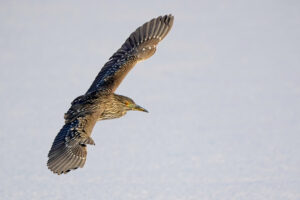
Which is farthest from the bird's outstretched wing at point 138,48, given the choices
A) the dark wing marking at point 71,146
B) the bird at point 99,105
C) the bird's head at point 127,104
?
the dark wing marking at point 71,146

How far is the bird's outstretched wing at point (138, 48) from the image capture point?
745 centimetres

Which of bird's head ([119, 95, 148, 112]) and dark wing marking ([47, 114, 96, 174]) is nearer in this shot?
dark wing marking ([47, 114, 96, 174])

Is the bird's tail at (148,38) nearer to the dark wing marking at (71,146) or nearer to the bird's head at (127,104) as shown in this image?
the bird's head at (127,104)

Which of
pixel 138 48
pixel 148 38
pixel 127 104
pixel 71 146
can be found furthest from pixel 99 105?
pixel 148 38

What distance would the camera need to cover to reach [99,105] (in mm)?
6707

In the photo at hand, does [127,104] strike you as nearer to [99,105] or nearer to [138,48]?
[99,105]

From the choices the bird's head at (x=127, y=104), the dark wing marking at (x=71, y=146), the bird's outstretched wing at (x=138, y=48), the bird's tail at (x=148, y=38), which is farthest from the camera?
the bird's tail at (x=148, y=38)

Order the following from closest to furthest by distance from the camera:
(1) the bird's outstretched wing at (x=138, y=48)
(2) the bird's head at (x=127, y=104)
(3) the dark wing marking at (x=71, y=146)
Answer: (3) the dark wing marking at (x=71, y=146) < (2) the bird's head at (x=127, y=104) < (1) the bird's outstretched wing at (x=138, y=48)

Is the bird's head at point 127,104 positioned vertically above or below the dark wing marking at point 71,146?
above

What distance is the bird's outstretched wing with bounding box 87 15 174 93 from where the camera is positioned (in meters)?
7.45

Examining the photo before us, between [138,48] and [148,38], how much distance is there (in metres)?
0.16

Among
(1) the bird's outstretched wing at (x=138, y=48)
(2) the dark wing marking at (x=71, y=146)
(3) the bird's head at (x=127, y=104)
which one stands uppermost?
(1) the bird's outstretched wing at (x=138, y=48)

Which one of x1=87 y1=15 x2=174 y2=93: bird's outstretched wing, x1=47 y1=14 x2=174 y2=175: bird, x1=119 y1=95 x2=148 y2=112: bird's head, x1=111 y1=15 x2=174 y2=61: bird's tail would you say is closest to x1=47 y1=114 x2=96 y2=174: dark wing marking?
x1=47 y1=14 x2=174 y2=175: bird

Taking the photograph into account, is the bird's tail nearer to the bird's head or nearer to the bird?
the bird
